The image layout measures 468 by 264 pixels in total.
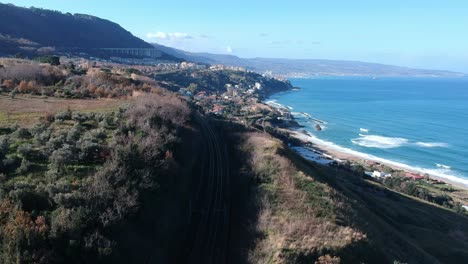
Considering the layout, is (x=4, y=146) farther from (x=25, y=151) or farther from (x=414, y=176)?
(x=414, y=176)

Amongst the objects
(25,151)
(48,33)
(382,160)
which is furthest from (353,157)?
(48,33)

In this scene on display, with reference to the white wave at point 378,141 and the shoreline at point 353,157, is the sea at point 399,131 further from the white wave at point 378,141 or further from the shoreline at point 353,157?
the shoreline at point 353,157

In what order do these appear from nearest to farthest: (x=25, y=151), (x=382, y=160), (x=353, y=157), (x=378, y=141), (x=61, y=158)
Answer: (x=61, y=158)
(x=25, y=151)
(x=353, y=157)
(x=382, y=160)
(x=378, y=141)

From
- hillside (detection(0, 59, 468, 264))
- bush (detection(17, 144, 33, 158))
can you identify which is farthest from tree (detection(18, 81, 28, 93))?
bush (detection(17, 144, 33, 158))

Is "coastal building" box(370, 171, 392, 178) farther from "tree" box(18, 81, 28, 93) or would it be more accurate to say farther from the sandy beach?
"tree" box(18, 81, 28, 93)

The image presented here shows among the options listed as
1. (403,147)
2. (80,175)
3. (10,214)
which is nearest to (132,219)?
(80,175)

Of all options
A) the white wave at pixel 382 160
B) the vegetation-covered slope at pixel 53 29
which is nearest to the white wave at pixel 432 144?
the white wave at pixel 382 160

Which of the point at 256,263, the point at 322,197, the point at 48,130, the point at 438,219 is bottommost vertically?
the point at 438,219

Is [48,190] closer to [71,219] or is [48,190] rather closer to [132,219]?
[71,219]
